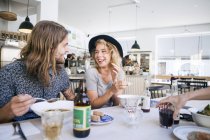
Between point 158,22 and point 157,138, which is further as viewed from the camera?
point 158,22

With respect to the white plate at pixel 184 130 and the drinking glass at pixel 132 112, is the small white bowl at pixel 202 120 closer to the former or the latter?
the white plate at pixel 184 130

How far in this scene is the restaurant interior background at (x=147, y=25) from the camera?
625cm

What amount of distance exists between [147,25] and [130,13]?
2.07 meters

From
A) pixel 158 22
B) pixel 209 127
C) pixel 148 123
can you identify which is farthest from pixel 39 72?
pixel 158 22

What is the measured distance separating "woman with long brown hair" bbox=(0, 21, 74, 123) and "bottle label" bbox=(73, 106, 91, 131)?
50 centimetres

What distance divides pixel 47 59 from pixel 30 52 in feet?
0.44

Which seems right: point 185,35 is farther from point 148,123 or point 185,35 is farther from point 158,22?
point 148,123

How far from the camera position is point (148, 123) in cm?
109

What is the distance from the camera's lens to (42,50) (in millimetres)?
1300

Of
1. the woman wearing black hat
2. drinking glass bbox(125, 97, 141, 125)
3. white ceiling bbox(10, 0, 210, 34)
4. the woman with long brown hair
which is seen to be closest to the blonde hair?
the woman wearing black hat

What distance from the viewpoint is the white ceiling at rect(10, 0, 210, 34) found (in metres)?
6.35

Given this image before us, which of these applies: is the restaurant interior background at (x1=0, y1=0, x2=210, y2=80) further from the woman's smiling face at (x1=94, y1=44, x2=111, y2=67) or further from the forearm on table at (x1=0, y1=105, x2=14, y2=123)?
the forearm on table at (x1=0, y1=105, x2=14, y2=123)

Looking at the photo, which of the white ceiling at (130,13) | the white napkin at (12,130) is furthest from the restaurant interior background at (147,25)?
the white napkin at (12,130)

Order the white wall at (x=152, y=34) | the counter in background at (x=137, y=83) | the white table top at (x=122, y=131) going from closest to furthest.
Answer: the white table top at (x=122, y=131) < the counter in background at (x=137, y=83) < the white wall at (x=152, y=34)
